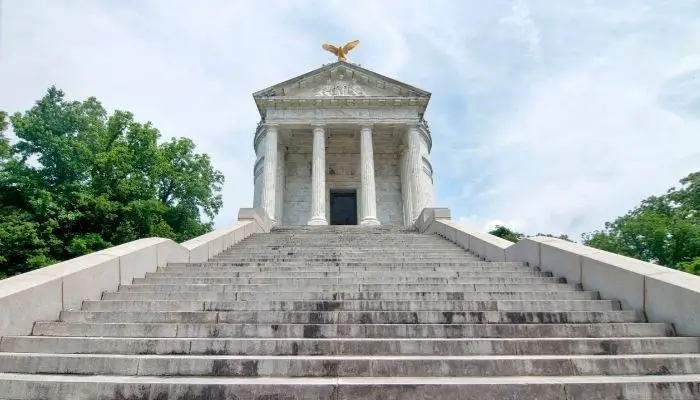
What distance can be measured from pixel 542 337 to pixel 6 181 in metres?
30.2

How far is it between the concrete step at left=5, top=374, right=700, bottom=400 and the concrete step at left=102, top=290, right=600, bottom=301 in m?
2.34

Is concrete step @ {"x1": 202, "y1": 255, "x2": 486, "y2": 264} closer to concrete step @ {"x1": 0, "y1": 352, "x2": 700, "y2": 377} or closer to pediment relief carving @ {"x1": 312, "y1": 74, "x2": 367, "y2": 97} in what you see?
concrete step @ {"x1": 0, "y1": 352, "x2": 700, "y2": 377}

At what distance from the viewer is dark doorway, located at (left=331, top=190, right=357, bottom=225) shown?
28.8 meters

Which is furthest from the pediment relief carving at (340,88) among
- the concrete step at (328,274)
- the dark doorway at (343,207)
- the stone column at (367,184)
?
the concrete step at (328,274)

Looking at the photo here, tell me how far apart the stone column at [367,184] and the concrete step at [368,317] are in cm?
1578

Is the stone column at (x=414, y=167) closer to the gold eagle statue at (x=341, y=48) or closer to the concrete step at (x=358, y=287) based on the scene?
the gold eagle statue at (x=341, y=48)

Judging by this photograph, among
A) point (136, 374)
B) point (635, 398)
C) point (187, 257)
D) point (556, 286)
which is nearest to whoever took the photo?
point (635, 398)

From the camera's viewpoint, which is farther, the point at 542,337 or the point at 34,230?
the point at 34,230

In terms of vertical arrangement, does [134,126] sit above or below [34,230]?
above

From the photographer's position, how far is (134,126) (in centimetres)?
3059

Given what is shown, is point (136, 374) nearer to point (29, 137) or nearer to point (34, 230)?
point (34, 230)

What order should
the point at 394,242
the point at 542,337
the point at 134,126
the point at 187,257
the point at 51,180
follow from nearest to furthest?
the point at 542,337 → the point at 187,257 → the point at 394,242 → the point at 51,180 → the point at 134,126

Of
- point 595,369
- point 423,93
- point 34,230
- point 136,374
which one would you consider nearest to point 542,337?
point 595,369

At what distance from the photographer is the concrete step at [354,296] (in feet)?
21.2
